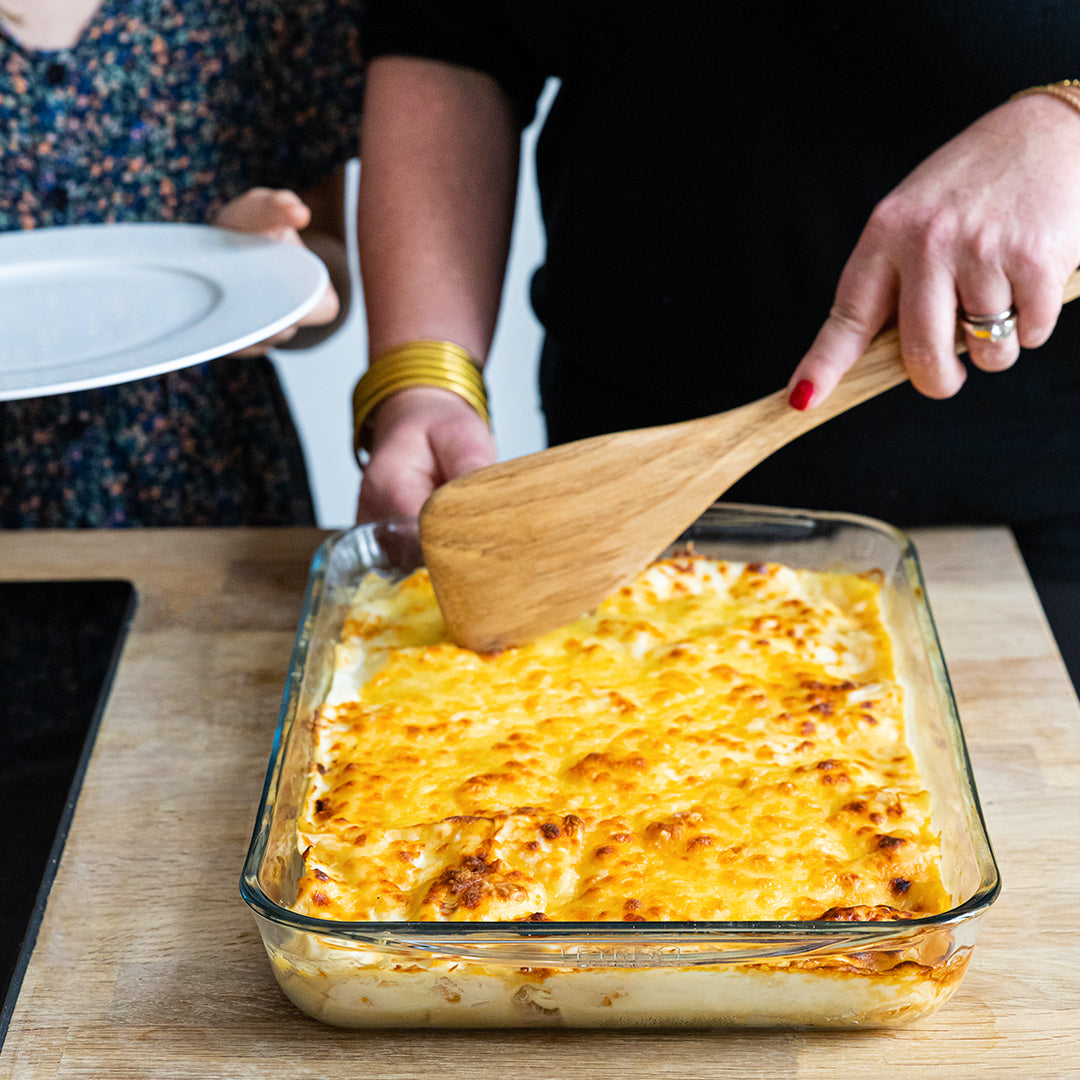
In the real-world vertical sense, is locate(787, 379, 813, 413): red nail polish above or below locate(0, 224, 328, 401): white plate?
below

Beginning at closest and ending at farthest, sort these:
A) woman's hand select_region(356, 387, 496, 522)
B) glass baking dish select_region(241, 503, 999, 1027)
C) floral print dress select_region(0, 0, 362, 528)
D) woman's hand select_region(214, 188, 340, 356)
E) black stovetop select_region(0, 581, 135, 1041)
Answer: glass baking dish select_region(241, 503, 999, 1027) → black stovetop select_region(0, 581, 135, 1041) → woman's hand select_region(356, 387, 496, 522) → woman's hand select_region(214, 188, 340, 356) → floral print dress select_region(0, 0, 362, 528)

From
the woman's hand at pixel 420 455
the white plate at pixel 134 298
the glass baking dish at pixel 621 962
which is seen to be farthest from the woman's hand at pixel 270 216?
the glass baking dish at pixel 621 962

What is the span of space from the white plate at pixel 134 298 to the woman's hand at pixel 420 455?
14 cm

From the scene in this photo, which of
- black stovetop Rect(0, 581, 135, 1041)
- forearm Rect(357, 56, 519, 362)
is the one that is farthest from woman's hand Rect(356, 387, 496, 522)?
black stovetop Rect(0, 581, 135, 1041)

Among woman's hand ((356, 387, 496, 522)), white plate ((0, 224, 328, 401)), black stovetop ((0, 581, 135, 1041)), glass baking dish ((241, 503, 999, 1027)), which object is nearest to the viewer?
glass baking dish ((241, 503, 999, 1027))

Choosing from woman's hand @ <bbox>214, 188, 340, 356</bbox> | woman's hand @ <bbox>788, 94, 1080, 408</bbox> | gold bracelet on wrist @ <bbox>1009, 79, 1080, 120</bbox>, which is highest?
gold bracelet on wrist @ <bbox>1009, 79, 1080, 120</bbox>

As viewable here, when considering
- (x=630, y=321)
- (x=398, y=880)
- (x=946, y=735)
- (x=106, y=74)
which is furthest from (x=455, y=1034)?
(x=106, y=74)

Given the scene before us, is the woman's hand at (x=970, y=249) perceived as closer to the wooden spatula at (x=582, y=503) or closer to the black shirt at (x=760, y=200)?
the wooden spatula at (x=582, y=503)

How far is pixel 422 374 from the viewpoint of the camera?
Result: 1.13 m

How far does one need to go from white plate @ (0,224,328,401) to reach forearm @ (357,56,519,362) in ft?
0.36

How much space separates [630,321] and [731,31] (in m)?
0.28

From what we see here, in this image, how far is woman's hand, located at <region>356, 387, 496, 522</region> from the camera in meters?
1.07

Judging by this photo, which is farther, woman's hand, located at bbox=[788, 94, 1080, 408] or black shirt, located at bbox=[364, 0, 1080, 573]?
Answer: black shirt, located at bbox=[364, 0, 1080, 573]

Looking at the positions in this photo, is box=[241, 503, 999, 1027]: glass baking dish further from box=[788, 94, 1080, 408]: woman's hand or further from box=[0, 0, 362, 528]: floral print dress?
box=[0, 0, 362, 528]: floral print dress
